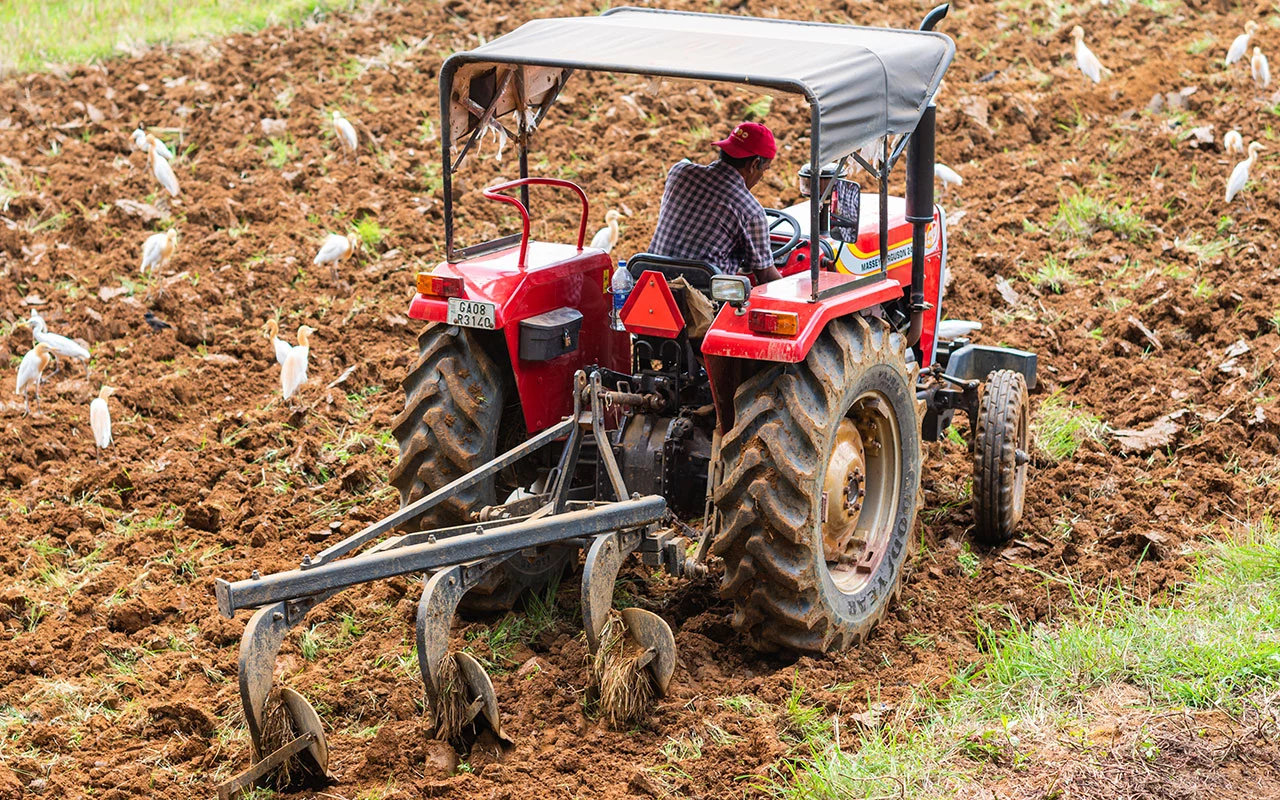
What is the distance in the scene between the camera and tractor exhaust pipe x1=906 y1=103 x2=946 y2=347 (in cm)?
621

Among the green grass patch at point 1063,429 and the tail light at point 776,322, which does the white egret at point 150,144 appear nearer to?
the green grass patch at point 1063,429

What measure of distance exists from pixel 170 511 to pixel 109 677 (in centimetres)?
162

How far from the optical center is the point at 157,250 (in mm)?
9562

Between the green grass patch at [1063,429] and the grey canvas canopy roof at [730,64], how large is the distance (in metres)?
2.53

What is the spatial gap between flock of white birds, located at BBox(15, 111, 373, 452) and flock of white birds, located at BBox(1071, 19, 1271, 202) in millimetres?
6245

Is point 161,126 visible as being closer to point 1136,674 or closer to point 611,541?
point 611,541

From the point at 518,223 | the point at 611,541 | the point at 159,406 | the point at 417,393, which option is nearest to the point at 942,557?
the point at 611,541

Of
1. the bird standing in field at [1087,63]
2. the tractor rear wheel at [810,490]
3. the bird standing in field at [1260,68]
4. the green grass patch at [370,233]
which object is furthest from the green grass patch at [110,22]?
the tractor rear wheel at [810,490]

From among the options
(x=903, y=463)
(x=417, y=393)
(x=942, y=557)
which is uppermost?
(x=417, y=393)

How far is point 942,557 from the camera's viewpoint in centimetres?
670

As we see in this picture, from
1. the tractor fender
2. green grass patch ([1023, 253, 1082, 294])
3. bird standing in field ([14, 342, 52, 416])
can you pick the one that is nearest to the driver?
the tractor fender

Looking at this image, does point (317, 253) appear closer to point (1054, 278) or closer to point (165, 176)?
point (165, 176)

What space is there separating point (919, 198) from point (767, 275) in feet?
3.23

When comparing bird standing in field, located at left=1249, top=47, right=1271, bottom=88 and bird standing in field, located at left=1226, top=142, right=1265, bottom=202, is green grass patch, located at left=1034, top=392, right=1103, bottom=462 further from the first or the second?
bird standing in field, located at left=1249, top=47, right=1271, bottom=88
